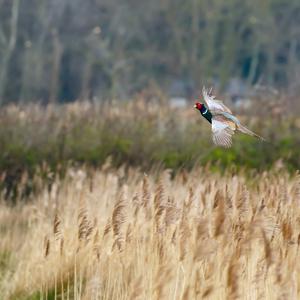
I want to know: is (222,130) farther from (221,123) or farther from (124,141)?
(124,141)

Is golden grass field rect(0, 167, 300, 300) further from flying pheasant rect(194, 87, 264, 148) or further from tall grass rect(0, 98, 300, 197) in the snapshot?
tall grass rect(0, 98, 300, 197)

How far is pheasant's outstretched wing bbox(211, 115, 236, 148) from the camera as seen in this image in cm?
479

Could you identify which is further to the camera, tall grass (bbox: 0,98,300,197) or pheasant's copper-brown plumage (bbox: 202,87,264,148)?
tall grass (bbox: 0,98,300,197)

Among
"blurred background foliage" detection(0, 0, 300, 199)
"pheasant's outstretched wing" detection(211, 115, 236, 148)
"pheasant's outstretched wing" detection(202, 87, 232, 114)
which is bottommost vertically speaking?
"pheasant's outstretched wing" detection(211, 115, 236, 148)

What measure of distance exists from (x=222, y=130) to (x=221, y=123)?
0.22 ft

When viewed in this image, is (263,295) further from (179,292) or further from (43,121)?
(43,121)

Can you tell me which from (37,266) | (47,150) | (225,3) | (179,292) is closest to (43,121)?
(47,150)

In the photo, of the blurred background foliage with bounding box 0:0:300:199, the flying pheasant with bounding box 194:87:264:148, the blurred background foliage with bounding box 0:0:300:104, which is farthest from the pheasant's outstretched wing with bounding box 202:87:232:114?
the blurred background foliage with bounding box 0:0:300:104

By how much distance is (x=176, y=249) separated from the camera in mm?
5312

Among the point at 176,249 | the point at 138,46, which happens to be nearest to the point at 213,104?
the point at 176,249

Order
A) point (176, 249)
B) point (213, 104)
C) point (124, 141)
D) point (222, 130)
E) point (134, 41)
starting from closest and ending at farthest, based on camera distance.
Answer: point (222, 130) < point (213, 104) < point (176, 249) < point (124, 141) < point (134, 41)

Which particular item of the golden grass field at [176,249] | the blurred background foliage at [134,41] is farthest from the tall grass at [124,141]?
the blurred background foliage at [134,41]

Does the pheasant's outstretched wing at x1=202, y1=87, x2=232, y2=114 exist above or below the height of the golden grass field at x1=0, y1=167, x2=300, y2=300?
above

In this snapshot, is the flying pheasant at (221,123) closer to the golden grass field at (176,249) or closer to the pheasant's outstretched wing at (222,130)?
the pheasant's outstretched wing at (222,130)
